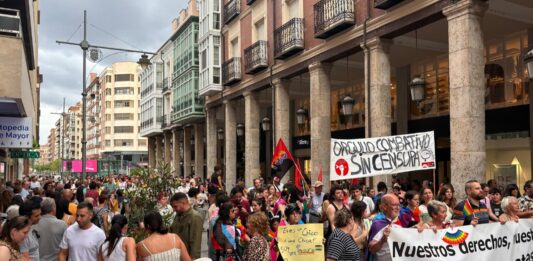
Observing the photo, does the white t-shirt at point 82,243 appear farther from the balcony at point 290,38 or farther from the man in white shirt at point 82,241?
the balcony at point 290,38

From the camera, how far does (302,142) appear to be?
2736cm

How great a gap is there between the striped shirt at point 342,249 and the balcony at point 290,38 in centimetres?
1520

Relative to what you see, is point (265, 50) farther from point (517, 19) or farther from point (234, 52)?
point (517, 19)

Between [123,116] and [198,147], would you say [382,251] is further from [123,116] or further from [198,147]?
[123,116]

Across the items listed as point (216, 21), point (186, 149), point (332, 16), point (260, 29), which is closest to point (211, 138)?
point (216, 21)

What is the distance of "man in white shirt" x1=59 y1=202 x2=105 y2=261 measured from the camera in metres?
6.13

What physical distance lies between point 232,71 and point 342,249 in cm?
2213

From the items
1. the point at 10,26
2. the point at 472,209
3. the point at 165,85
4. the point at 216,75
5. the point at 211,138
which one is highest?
the point at 165,85

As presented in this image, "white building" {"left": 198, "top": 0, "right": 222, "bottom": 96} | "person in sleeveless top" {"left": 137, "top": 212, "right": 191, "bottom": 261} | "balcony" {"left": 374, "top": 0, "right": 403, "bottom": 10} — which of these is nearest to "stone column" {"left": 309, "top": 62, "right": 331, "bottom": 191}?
"balcony" {"left": 374, "top": 0, "right": 403, "bottom": 10}

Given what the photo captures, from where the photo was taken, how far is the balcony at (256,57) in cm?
2342

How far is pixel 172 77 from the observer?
140ft

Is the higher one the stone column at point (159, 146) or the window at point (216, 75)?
the window at point (216, 75)

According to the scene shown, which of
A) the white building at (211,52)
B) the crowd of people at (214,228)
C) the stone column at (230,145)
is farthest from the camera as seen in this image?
the white building at (211,52)

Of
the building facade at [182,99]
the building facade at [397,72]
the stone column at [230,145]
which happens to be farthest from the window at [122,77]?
the stone column at [230,145]
